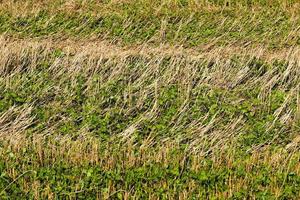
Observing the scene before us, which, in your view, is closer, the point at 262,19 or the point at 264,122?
the point at 264,122

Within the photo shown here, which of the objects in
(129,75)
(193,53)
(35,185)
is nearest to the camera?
(35,185)

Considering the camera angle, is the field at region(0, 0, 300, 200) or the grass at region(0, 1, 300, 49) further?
the grass at region(0, 1, 300, 49)

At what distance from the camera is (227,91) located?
8.20m

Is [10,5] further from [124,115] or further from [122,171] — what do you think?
[122,171]

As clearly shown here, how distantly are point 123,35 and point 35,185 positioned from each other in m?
6.25

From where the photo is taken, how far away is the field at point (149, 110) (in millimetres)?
5867

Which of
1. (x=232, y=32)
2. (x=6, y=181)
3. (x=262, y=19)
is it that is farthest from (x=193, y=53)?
(x=6, y=181)

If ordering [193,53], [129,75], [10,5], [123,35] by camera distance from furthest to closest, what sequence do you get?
[10,5]
[123,35]
[193,53]
[129,75]

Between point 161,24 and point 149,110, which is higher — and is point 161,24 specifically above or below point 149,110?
below

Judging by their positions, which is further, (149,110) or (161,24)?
(161,24)

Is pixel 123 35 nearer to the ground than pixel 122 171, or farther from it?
nearer to the ground

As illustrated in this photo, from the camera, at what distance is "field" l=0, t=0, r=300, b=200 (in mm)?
5867

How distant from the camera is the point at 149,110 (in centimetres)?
768

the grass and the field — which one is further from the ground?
the field
